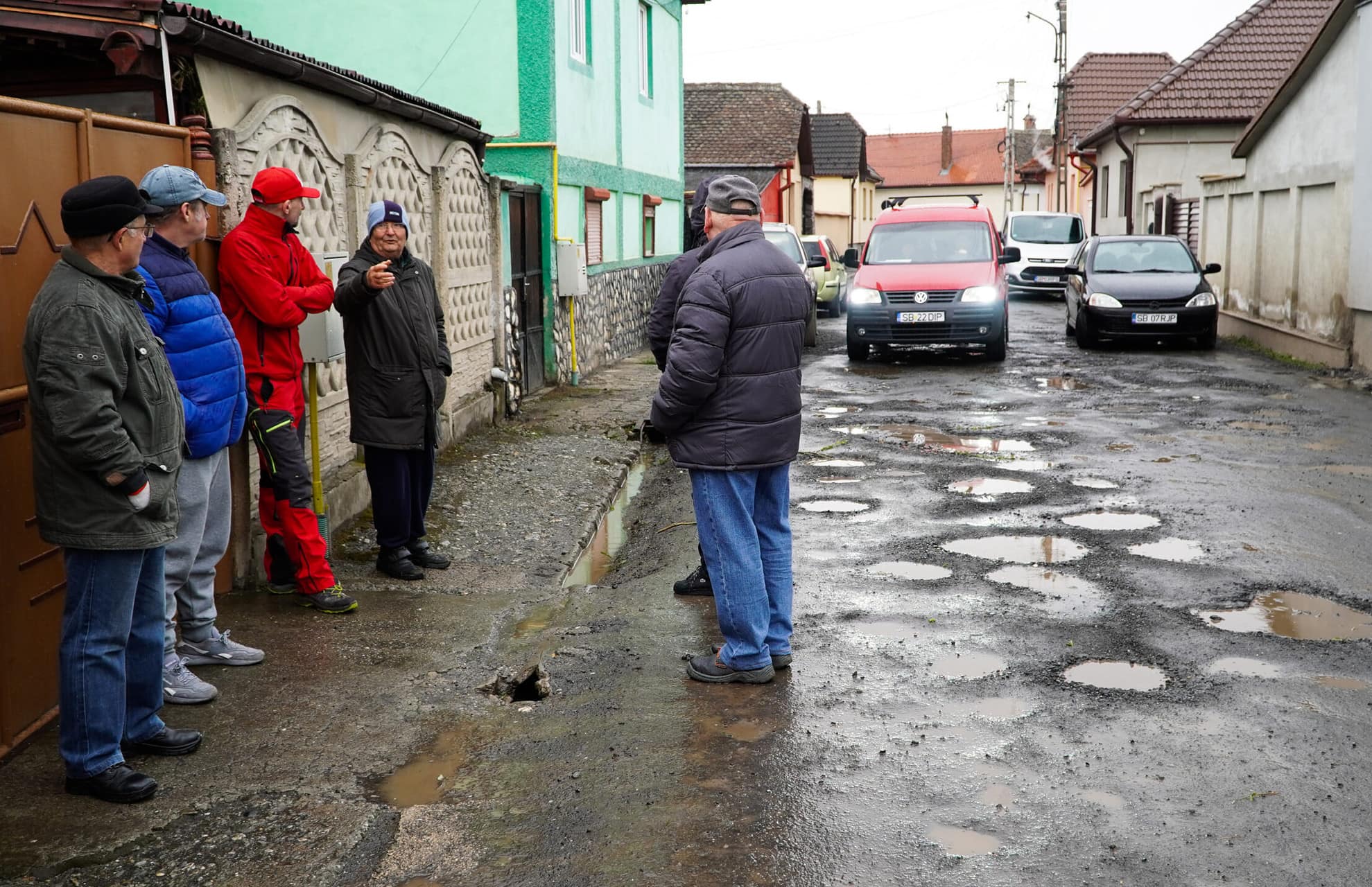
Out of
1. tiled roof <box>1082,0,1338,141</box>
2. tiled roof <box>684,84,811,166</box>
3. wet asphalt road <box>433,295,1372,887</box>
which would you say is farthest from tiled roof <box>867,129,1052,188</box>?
wet asphalt road <box>433,295,1372,887</box>

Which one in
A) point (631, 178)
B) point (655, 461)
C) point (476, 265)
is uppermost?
point (631, 178)

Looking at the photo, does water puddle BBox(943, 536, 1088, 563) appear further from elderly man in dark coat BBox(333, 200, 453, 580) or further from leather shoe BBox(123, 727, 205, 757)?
leather shoe BBox(123, 727, 205, 757)

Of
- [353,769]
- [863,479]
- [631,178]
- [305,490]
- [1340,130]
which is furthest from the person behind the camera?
[631,178]

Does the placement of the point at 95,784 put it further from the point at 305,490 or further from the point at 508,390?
the point at 508,390

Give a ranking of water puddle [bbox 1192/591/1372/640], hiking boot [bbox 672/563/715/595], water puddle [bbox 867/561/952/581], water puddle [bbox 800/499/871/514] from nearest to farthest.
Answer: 1. water puddle [bbox 1192/591/1372/640]
2. hiking boot [bbox 672/563/715/595]
3. water puddle [bbox 867/561/952/581]
4. water puddle [bbox 800/499/871/514]

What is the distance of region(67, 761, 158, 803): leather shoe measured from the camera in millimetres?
3973

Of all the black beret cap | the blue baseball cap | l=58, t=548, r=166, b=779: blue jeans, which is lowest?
l=58, t=548, r=166, b=779: blue jeans

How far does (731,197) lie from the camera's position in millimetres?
5129

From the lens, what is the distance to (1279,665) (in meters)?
5.38

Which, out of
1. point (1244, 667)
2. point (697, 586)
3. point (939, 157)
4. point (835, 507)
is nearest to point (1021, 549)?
point (835, 507)

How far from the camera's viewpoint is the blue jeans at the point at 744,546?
201 inches

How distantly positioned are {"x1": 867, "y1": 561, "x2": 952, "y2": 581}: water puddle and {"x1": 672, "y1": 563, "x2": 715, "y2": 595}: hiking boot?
95 cm

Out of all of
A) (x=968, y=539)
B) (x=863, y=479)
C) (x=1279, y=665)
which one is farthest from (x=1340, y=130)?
(x=1279, y=665)

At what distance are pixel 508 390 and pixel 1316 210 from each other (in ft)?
38.0
